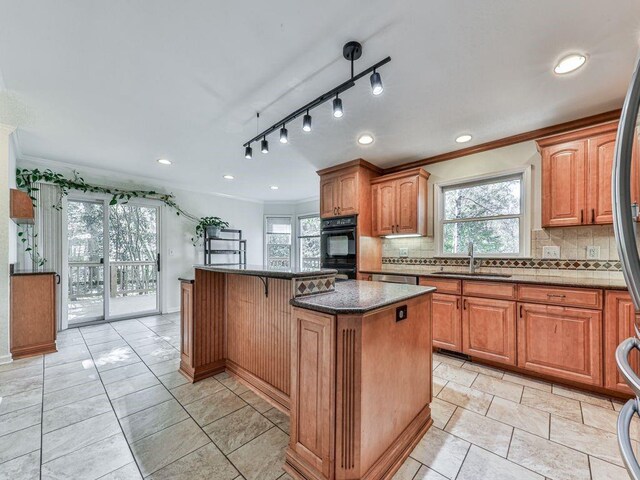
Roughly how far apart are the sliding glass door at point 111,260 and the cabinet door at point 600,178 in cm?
591

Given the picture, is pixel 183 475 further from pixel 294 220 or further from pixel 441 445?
pixel 294 220

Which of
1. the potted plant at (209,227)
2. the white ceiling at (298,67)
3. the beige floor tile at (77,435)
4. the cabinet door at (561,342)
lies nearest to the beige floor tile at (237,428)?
the beige floor tile at (77,435)

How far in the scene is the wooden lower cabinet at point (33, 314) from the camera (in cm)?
298

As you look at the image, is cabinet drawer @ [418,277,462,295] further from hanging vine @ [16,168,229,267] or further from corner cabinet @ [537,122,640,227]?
hanging vine @ [16,168,229,267]

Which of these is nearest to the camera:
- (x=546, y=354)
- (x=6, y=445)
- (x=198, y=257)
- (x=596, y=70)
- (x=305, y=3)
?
(x=305, y=3)

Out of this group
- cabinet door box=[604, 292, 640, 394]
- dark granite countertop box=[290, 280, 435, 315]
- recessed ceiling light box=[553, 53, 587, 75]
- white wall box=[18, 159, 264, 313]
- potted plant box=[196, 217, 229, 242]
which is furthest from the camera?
potted plant box=[196, 217, 229, 242]

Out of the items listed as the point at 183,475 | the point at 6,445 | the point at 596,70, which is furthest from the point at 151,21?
the point at 596,70

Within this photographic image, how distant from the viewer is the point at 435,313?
3.03 meters

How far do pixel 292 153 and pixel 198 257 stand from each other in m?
3.22

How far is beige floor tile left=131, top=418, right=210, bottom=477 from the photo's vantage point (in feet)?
5.04

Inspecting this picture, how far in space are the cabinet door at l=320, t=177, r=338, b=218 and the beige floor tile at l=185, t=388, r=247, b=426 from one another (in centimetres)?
258

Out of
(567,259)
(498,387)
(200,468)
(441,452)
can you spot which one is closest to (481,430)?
(441,452)

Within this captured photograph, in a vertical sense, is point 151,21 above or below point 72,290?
above

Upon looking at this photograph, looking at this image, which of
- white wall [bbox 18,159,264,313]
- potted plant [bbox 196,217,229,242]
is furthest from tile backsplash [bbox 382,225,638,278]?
white wall [bbox 18,159,264,313]
